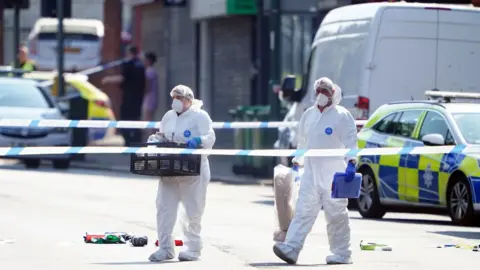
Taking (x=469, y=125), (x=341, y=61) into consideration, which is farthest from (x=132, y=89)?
(x=469, y=125)

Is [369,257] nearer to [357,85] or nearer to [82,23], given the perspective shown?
[357,85]

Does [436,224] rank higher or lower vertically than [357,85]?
lower

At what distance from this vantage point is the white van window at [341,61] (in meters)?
22.4

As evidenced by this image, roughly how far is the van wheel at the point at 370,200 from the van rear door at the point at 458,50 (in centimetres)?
231

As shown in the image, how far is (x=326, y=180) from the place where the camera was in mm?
14484

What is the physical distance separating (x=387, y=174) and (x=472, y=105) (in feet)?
4.20

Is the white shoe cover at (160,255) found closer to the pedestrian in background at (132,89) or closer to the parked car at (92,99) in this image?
the pedestrian in background at (132,89)

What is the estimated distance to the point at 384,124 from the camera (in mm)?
20719

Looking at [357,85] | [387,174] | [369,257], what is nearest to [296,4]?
[357,85]

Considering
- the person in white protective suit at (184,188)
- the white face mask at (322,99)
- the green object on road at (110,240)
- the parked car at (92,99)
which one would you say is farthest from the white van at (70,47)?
the white face mask at (322,99)

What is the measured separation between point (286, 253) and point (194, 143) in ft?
4.13

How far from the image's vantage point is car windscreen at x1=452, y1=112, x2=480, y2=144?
19.0 meters

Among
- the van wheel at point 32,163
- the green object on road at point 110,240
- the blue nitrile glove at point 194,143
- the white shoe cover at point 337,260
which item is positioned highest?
the blue nitrile glove at point 194,143

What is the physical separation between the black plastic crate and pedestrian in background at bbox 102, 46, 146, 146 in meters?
20.6
